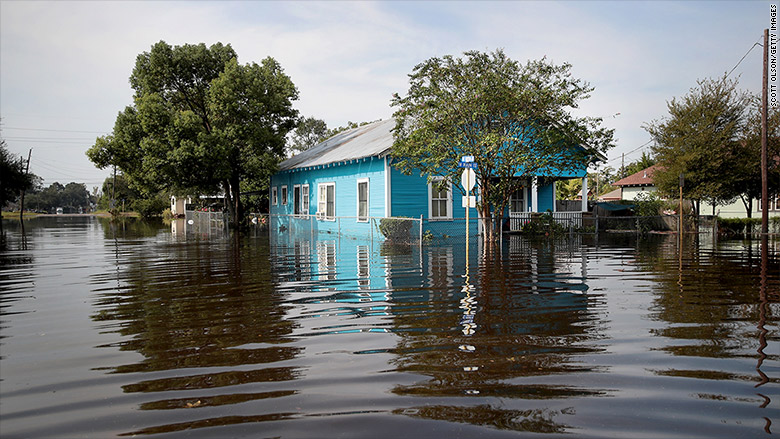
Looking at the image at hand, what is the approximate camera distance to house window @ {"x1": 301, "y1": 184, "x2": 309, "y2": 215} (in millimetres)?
31297

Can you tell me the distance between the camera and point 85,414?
4.29 metres

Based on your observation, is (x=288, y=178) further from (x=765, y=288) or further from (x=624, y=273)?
(x=765, y=288)

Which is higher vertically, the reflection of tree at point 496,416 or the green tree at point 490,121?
the green tree at point 490,121

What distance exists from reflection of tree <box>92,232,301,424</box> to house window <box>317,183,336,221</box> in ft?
45.5

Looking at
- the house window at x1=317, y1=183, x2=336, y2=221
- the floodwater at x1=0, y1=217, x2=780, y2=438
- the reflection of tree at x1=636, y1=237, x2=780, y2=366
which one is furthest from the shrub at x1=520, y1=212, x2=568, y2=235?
the floodwater at x1=0, y1=217, x2=780, y2=438

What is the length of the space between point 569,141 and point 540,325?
15151 mm

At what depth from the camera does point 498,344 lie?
6141 millimetres

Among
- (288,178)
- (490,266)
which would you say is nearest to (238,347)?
(490,266)

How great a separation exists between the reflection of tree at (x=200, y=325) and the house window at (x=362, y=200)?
1081 cm

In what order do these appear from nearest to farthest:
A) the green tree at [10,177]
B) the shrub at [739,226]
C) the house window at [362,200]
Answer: the house window at [362,200] < the shrub at [739,226] < the green tree at [10,177]

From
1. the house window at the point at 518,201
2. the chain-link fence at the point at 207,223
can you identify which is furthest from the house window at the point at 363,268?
the chain-link fence at the point at 207,223

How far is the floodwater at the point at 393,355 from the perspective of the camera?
4.12 metres

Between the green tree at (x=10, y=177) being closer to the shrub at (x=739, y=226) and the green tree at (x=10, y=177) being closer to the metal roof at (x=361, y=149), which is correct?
the metal roof at (x=361, y=149)

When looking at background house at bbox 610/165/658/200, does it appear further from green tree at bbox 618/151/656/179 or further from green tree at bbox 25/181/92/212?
green tree at bbox 25/181/92/212
